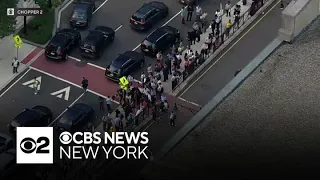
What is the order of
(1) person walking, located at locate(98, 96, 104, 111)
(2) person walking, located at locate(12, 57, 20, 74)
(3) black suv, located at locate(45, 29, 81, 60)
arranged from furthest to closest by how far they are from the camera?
(3) black suv, located at locate(45, 29, 81, 60) → (2) person walking, located at locate(12, 57, 20, 74) → (1) person walking, located at locate(98, 96, 104, 111)

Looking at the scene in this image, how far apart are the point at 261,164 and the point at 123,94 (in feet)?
65.0

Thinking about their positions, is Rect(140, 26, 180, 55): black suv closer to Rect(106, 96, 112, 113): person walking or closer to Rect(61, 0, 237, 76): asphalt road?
Rect(61, 0, 237, 76): asphalt road

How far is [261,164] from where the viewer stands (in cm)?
4303

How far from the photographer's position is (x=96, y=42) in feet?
218

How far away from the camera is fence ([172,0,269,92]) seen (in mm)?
61188

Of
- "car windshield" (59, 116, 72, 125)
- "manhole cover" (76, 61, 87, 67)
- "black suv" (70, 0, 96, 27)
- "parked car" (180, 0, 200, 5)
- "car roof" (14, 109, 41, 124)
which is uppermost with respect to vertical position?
"black suv" (70, 0, 96, 27)

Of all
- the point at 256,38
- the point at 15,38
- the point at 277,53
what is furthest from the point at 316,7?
the point at 15,38

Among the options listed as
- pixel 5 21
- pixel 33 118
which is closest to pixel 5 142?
pixel 33 118

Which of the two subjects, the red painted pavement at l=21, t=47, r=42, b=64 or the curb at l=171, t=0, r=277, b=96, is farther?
the red painted pavement at l=21, t=47, r=42, b=64

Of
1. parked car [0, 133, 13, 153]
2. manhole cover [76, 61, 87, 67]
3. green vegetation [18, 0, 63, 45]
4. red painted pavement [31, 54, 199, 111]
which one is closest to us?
parked car [0, 133, 13, 153]

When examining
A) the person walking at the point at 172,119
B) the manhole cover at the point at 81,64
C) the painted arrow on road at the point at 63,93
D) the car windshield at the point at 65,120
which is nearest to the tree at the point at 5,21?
the manhole cover at the point at 81,64

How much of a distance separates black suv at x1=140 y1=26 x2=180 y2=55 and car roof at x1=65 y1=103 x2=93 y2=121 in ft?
26.4

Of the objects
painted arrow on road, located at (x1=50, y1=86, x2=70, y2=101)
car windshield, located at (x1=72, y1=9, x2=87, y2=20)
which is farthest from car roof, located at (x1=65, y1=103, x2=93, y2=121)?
car windshield, located at (x1=72, y1=9, x2=87, y2=20)

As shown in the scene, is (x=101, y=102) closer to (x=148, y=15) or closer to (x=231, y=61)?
(x=231, y=61)
